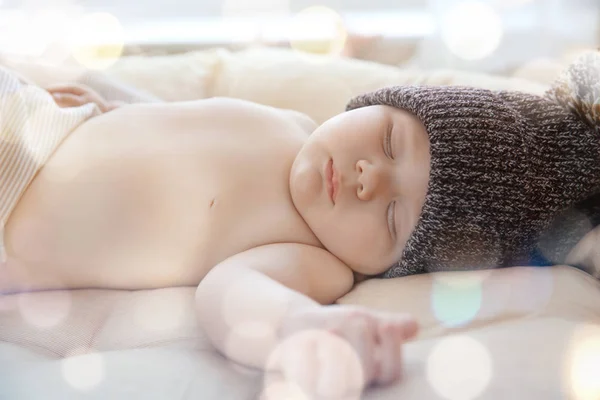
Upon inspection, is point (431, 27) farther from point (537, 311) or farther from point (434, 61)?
point (537, 311)

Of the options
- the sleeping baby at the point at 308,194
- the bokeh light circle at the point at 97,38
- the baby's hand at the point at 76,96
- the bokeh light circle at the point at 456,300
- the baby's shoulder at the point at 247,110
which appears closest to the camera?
the bokeh light circle at the point at 456,300

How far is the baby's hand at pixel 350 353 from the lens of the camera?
0.63 meters

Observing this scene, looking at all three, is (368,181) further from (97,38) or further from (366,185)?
(97,38)

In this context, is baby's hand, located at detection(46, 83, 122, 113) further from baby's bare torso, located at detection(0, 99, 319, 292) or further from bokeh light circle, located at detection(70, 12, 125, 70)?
bokeh light circle, located at detection(70, 12, 125, 70)

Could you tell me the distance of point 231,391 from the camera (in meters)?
0.73

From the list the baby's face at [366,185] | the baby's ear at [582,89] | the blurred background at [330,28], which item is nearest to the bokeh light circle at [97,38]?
the blurred background at [330,28]

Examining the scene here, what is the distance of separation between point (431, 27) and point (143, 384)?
1794 millimetres

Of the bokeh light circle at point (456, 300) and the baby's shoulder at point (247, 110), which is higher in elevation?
the baby's shoulder at point (247, 110)

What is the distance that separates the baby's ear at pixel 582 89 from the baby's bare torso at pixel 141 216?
0.54 meters

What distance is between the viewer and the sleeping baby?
2.97 feet

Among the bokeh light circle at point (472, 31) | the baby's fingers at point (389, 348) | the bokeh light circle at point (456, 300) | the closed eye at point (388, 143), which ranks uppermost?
the bokeh light circle at point (472, 31)

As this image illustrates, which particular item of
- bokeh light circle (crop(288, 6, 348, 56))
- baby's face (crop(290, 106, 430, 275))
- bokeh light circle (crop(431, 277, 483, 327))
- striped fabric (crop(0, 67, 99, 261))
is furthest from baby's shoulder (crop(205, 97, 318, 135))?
bokeh light circle (crop(288, 6, 348, 56))

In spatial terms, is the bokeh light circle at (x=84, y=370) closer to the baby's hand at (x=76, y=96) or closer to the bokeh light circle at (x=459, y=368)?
the bokeh light circle at (x=459, y=368)

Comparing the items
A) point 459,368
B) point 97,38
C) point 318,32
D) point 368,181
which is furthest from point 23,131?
point 318,32
